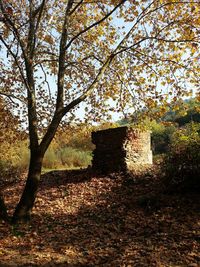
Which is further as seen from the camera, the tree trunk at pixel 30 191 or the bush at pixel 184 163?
the bush at pixel 184 163

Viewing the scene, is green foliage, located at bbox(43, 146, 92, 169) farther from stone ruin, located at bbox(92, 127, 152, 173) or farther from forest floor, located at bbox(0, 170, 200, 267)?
forest floor, located at bbox(0, 170, 200, 267)

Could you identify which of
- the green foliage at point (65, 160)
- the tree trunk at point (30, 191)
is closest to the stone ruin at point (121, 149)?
the green foliage at point (65, 160)

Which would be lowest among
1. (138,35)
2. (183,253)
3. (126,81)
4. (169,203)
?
(183,253)

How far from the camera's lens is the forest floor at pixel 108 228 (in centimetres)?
586

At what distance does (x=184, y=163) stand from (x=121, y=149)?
352cm

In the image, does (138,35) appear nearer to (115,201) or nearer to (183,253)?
(115,201)

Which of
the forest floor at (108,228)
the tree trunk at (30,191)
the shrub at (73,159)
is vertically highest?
the shrub at (73,159)

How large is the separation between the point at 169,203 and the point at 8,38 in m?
6.38

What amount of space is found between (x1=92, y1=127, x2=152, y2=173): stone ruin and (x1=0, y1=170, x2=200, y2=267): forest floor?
846 mm

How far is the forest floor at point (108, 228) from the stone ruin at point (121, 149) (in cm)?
85

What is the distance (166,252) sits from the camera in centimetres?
590

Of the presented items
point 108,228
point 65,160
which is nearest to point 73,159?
point 65,160

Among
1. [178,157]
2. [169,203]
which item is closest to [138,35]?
[178,157]

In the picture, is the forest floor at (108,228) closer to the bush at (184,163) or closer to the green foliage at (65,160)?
the bush at (184,163)
